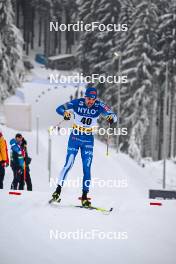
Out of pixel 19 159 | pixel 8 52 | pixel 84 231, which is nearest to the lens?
pixel 84 231

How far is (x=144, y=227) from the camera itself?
602cm

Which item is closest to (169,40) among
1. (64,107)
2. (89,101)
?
(89,101)

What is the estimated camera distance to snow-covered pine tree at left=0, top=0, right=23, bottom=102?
26.3m

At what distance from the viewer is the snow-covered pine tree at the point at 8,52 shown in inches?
1035

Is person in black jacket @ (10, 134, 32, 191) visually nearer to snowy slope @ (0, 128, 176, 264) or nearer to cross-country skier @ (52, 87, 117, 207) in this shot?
snowy slope @ (0, 128, 176, 264)

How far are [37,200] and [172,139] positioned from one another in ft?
103

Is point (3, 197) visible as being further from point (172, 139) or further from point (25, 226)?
point (172, 139)

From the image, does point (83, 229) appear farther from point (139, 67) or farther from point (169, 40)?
point (169, 40)

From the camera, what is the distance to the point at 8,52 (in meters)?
27.5

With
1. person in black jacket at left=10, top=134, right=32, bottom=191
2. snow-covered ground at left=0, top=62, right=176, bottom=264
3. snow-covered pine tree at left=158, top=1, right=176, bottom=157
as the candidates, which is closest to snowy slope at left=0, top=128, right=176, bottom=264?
snow-covered ground at left=0, top=62, right=176, bottom=264

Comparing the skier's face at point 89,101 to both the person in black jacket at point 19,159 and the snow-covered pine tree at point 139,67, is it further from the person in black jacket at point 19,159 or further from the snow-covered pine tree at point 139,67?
the snow-covered pine tree at point 139,67

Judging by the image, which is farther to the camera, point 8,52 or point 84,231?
point 8,52

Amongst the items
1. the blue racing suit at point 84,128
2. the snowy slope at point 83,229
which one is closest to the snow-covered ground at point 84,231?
the snowy slope at point 83,229

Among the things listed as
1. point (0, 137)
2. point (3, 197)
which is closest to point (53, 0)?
point (0, 137)
